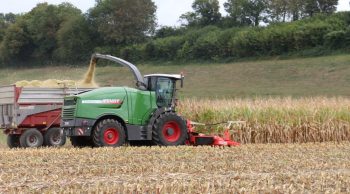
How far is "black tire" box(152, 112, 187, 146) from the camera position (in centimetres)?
1650

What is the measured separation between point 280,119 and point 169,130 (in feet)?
16.4

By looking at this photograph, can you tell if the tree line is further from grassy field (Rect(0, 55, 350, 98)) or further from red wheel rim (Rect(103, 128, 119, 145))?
red wheel rim (Rect(103, 128, 119, 145))

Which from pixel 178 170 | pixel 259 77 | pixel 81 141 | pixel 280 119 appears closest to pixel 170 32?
pixel 259 77

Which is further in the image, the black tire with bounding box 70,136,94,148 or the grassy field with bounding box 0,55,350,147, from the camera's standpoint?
the grassy field with bounding box 0,55,350,147

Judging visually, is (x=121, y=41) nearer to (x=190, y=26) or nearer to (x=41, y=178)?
(x=190, y=26)

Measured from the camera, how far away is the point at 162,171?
36.7 feet

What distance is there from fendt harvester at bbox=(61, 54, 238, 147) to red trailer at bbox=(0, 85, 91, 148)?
2.38 meters

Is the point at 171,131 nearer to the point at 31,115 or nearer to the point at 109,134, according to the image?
the point at 109,134

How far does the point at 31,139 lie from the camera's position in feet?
63.0

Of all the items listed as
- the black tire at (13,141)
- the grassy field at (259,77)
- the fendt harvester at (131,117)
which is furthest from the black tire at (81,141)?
the grassy field at (259,77)

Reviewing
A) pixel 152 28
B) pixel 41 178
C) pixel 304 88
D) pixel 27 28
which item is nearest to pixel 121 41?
pixel 152 28

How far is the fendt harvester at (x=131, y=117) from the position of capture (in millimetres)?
16109

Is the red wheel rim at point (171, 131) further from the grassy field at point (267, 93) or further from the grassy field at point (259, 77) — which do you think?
the grassy field at point (259, 77)

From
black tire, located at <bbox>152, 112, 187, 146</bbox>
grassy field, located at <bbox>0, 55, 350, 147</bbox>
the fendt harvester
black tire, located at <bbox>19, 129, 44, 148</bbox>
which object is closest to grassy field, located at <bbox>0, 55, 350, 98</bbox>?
grassy field, located at <bbox>0, 55, 350, 147</bbox>
